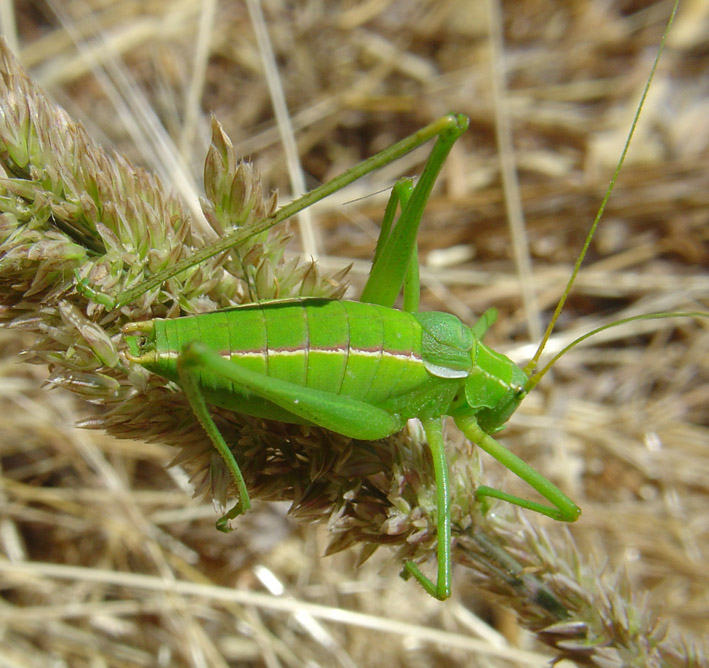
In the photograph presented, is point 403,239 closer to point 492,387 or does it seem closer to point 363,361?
point 363,361

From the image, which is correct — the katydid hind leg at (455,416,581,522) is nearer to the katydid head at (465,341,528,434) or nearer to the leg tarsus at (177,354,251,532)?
the katydid head at (465,341,528,434)

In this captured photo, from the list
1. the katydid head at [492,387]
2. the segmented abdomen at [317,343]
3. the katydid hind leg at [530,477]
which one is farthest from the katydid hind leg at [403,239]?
the katydid hind leg at [530,477]

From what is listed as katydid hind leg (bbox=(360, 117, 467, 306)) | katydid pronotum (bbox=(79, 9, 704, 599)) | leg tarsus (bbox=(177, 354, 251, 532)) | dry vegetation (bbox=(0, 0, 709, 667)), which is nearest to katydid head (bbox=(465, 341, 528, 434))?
katydid pronotum (bbox=(79, 9, 704, 599))

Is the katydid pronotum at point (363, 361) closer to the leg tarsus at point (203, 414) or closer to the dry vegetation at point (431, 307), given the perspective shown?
the leg tarsus at point (203, 414)

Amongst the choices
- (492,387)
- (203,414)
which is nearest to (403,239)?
(492,387)

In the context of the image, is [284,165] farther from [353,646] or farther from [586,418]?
[353,646]
